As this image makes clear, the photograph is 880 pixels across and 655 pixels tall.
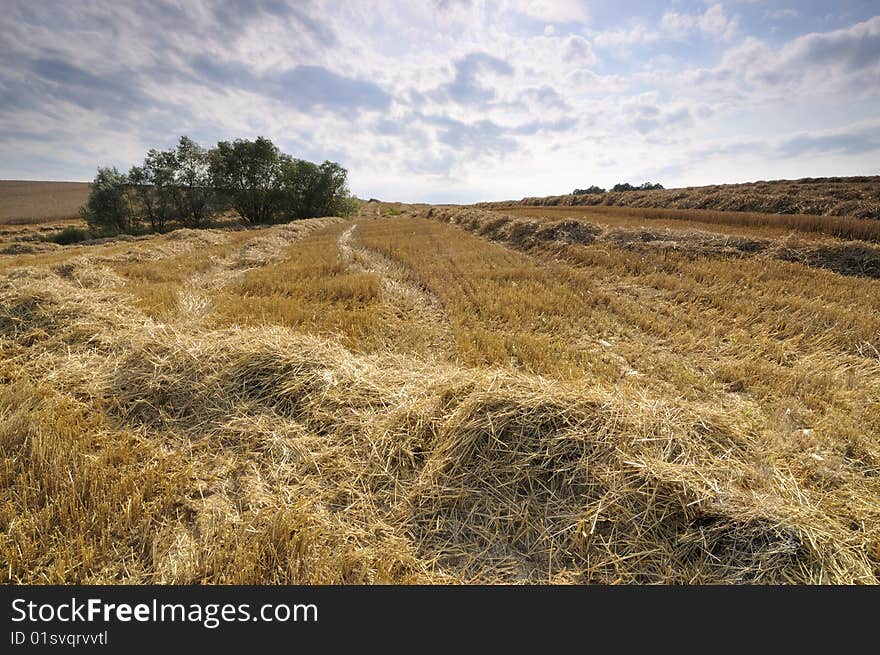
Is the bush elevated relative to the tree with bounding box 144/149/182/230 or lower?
→ lower

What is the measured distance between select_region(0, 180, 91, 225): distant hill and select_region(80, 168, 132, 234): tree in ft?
61.0

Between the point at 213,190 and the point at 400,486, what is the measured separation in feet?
171

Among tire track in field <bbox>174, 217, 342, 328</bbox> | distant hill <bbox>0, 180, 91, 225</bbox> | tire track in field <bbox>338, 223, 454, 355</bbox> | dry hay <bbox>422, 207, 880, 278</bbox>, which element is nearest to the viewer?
tire track in field <bbox>338, 223, 454, 355</bbox>

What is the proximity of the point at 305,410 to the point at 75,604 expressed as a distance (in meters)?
2.02

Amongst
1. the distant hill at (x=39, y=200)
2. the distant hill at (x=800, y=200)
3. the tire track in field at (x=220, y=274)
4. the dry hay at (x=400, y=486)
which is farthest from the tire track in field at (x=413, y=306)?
the distant hill at (x=39, y=200)

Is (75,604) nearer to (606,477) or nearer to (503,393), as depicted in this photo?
(503,393)

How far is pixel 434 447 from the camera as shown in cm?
326

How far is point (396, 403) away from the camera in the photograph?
12.7 ft

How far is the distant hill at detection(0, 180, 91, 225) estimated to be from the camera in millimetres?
50406

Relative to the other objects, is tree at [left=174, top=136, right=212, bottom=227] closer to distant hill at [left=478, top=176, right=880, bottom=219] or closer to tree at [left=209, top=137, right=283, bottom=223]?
tree at [left=209, top=137, right=283, bottom=223]

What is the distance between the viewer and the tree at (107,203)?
3816cm

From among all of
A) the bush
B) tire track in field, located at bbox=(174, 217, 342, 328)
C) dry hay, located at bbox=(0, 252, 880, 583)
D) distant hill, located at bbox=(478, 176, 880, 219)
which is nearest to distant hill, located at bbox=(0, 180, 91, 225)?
the bush

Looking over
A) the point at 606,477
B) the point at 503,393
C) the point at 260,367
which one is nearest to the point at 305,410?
the point at 260,367

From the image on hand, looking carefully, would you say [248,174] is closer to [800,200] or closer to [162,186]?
[162,186]
